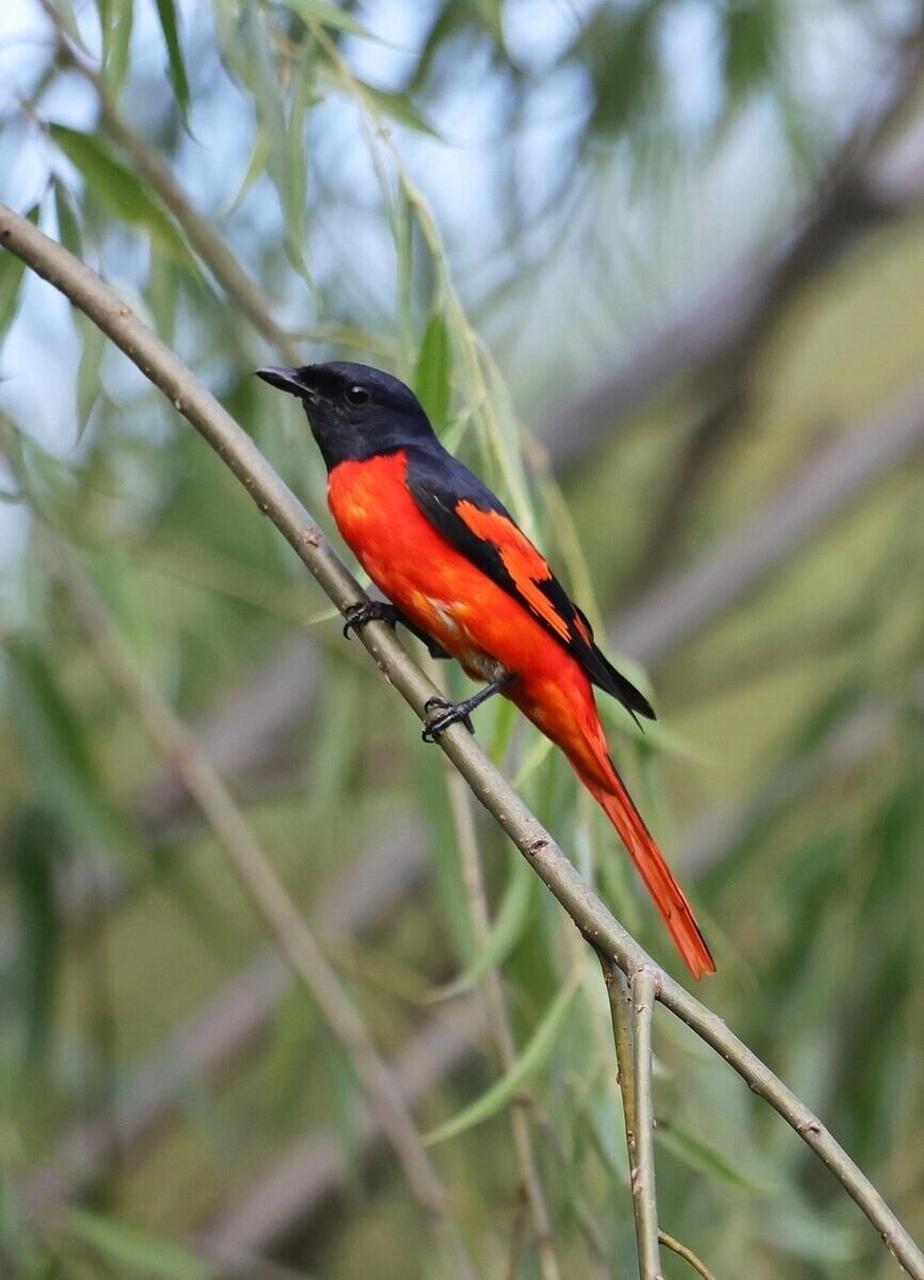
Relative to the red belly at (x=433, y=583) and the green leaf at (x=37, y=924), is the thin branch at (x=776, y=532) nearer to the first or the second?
the green leaf at (x=37, y=924)

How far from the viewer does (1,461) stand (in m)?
2.21

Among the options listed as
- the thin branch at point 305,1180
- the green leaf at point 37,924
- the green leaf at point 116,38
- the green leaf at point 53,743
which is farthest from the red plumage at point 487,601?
the thin branch at point 305,1180

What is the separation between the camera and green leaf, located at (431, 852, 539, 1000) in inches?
57.4

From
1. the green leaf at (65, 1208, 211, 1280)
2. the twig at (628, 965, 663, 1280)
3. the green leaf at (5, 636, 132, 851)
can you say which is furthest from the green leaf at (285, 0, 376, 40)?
the green leaf at (65, 1208, 211, 1280)

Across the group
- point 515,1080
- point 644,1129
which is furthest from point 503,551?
point 644,1129

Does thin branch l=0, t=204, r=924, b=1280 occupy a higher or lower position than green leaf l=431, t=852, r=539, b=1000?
higher

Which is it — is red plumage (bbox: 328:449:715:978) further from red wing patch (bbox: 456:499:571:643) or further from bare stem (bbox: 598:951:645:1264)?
bare stem (bbox: 598:951:645:1264)

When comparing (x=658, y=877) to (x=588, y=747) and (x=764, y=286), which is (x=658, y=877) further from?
(x=764, y=286)

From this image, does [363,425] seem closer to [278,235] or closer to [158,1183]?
[278,235]

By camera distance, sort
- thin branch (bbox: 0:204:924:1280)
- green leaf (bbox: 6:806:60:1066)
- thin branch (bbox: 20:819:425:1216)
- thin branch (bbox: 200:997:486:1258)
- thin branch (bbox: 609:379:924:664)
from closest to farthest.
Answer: thin branch (bbox: 0:204:924:1280)
green leaf (bbox: 6:806:60:1066)
thin branch (bbox: 20:819:425:1216)
thin branch (bbox: 200:997:486:1258)
thin branch (bbox: 609:379:924:664)

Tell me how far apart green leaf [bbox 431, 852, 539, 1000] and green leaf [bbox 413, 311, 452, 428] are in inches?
16.3

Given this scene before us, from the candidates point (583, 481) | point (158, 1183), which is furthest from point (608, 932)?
point (158, 1183)

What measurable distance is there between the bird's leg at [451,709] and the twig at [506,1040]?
7.4 inches

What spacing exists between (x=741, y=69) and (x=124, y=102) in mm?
1001
